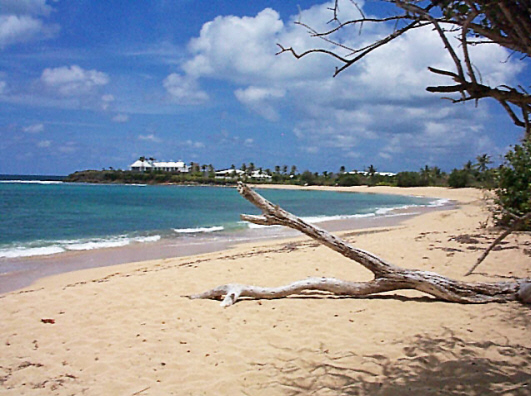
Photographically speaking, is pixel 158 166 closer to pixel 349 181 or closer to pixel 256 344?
pixel 349 181

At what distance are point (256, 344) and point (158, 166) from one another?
143771 millimetres

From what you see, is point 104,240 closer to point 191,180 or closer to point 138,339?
point 138,339

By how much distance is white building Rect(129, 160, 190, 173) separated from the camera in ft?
458

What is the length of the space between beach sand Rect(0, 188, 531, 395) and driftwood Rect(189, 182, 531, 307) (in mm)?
143

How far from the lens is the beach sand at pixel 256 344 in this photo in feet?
12.0

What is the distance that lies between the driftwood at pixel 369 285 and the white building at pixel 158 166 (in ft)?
446

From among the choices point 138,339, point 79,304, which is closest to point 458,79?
point 138,339

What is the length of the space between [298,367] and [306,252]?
6810 mm

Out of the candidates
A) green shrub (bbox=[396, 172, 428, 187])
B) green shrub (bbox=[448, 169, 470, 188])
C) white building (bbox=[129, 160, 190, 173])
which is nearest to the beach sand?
green shrub (bbox=[448, 169, 470, 188])

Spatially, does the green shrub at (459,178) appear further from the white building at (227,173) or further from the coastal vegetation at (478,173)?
the white building at (227,173)

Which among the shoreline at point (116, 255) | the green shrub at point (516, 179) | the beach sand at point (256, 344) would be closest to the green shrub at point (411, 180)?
the shoreline at point (116, 255)

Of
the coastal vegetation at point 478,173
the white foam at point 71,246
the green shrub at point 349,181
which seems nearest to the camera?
the coastal vegetation at point 478,173

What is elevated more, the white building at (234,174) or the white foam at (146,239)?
the white building at (234,174)

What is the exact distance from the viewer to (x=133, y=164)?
464ft
